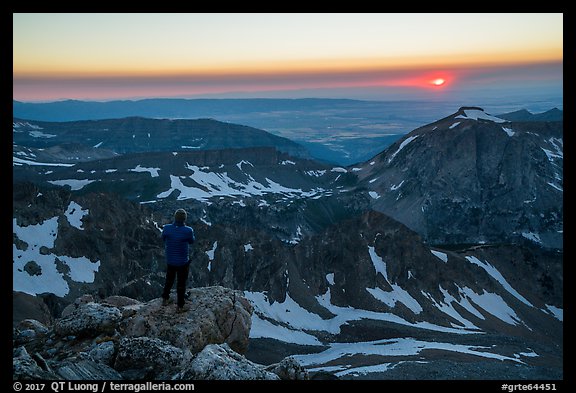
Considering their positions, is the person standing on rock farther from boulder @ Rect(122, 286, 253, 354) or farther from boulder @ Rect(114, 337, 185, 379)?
boulder @ Rect(114, 337, 185, 379)

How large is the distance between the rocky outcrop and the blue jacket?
2.24m

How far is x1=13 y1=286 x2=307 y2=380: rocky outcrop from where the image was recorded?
1275 cm

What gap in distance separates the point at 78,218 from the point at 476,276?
102 m

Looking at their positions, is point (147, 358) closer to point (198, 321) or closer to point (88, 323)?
point (198, 321)

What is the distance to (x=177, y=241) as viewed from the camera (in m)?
16.2

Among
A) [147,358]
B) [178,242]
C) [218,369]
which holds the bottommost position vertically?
[147,358]

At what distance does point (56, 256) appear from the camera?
101 meters

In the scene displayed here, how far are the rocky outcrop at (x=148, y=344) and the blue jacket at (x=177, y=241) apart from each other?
224cm

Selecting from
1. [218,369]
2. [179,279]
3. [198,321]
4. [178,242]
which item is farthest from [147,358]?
[178,242]

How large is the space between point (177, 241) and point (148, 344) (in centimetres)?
327
